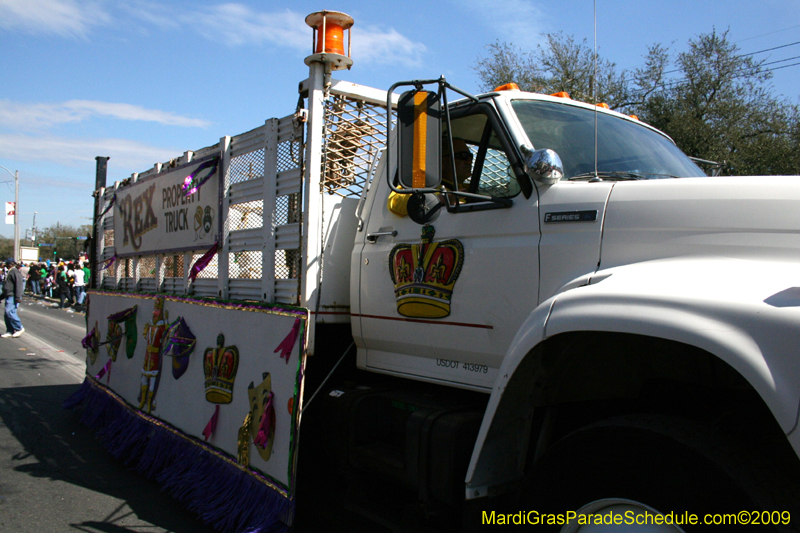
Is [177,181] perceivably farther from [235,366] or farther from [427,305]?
[427,305]

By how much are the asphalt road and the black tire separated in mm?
2751

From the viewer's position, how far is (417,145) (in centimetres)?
248

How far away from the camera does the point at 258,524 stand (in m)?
3.42

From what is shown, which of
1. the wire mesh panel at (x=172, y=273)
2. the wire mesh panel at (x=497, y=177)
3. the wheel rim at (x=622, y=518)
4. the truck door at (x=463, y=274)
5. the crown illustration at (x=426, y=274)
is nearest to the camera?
the wheel rim at (x=622, y=518)

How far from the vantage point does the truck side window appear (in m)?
2.71

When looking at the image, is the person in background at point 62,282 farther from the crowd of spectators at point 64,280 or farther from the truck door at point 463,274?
the truck door at point 463,274

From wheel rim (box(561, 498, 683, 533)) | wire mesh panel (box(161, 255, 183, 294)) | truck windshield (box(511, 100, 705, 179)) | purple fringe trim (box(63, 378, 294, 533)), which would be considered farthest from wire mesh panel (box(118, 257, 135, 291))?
wheel rim (box(561, 498, 683, 533))

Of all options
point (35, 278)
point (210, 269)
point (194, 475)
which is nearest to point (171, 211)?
point (210, 269)

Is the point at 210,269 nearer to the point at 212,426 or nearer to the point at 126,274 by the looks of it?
the point at 212,426

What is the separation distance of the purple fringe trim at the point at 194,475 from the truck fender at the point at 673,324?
5.10 feet

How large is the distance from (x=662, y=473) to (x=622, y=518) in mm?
202

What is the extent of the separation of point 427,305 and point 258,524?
5.32 ft

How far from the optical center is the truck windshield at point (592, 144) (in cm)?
263

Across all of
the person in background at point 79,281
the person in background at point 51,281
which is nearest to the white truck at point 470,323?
the person in background at point 79,281
